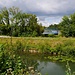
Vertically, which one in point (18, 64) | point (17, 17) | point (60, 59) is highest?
point (17, 17)

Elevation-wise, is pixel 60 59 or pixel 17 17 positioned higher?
pixel 17 17

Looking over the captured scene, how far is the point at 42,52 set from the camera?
3306 centimetres

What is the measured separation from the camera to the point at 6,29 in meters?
50.2

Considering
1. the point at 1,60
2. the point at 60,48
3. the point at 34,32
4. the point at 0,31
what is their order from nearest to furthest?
the point at 1,60 < the point at 60,48 < the point at 34,32 < the point at 0,31

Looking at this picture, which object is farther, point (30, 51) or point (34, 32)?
point (34, 32)

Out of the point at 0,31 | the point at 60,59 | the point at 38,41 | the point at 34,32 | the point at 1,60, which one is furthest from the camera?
the point at 0,31

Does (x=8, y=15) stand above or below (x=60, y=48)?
above

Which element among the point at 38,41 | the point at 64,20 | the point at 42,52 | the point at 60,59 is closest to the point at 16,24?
the point at 64,20

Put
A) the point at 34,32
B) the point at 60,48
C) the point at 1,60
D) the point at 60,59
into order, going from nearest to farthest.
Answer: the point at 1,60
the point at 60,59
the point at 60,48
the point at 34,32

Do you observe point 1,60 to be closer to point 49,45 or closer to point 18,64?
point 18,64

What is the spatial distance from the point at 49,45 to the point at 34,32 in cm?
1456

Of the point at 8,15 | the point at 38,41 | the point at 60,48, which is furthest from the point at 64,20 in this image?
the point at 60,48

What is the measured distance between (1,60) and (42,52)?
2676 cm

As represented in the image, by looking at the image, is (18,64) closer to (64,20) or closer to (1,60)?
(1,60)
